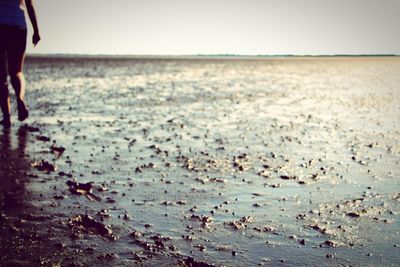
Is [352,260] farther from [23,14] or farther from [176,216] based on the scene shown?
[23,14]

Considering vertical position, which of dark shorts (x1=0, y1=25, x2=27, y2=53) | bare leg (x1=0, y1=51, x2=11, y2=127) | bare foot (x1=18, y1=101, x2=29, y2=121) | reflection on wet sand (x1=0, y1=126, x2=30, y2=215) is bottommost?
reflection on wet sand (x1=0, y1=126, x2=30, y2=215)

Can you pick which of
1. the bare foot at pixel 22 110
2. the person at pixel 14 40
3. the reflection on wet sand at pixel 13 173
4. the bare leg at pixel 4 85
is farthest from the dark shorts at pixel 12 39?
the reflection on wet sand at pixel 13 173

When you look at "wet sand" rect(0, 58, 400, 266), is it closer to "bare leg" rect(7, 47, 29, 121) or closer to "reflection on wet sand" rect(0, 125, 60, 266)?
"reflection on wet sand" rect(0, 125, 60, 266)

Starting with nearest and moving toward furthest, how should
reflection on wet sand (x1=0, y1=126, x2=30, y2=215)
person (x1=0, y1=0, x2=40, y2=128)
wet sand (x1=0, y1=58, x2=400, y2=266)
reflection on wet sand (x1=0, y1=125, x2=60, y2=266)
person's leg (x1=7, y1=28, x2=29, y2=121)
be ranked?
1. reflection on wet sand (x1=0, y1=125, x2=60, y2=266)
2. wet sand (x1=0, y1=58, x2=400, y2=266)
3. reflection on wet sand (x1=0, y1=126, x2=30, y2=215)
4. person (x1=0, y1=0, x2=40, y2=128)
5. person's leg (x1=7, y1=28, x2=29, y2=121)

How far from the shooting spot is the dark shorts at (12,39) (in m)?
6.26

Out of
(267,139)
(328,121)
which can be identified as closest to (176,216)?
(267,139)

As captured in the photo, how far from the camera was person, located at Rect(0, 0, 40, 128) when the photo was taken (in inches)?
245

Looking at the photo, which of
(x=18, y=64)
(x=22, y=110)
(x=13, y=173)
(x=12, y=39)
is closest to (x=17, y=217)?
(x=13, y=173)

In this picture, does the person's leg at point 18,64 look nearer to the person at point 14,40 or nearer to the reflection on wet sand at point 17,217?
the person at point 14,40

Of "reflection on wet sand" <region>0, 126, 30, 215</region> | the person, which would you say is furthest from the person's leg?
"reflection on wet sand" <region>0, 126, 30, 215</region>

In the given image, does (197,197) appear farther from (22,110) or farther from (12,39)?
(22,110)

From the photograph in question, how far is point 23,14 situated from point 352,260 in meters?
5.88

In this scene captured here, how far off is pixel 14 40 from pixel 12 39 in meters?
0.04

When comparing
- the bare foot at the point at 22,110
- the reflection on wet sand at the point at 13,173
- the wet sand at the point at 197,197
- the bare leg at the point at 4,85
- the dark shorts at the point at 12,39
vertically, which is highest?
the dark shorts at the point at 12,39
